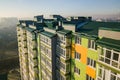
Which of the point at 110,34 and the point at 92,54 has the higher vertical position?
the point at 110,34

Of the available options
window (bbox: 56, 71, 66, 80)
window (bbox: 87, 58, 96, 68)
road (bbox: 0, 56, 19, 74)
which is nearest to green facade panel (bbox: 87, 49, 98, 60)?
window (bbox: 87, 58, 96, 68)

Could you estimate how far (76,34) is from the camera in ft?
84.3

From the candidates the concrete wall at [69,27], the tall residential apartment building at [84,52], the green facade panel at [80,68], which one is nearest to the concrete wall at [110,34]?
the tall residential apartment building at [84,52]

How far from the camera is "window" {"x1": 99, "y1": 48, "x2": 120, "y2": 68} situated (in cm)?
1626

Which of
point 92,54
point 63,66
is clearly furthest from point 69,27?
point 92,54

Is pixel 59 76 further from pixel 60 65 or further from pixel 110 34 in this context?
pixel 110 34

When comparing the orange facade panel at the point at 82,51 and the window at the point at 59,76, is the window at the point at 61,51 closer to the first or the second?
the orange facade panel at the point at 82,51

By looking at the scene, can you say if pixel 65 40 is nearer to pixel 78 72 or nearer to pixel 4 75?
pixel 78 72

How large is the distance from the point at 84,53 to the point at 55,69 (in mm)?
11100

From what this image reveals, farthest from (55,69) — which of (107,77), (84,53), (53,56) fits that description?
(107,77)

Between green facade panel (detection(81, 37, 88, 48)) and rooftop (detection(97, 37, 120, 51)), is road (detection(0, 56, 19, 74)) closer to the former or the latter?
green facade panel (detection(81, 37, 88, 48))

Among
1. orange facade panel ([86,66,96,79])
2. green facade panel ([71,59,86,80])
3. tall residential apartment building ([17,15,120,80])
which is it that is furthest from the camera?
green facade panel ([71,59,86,80])

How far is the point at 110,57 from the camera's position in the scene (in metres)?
17.0

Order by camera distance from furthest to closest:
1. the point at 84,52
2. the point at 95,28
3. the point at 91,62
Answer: the point at 95,28 → the point at 84,52 → the point at 91,62
